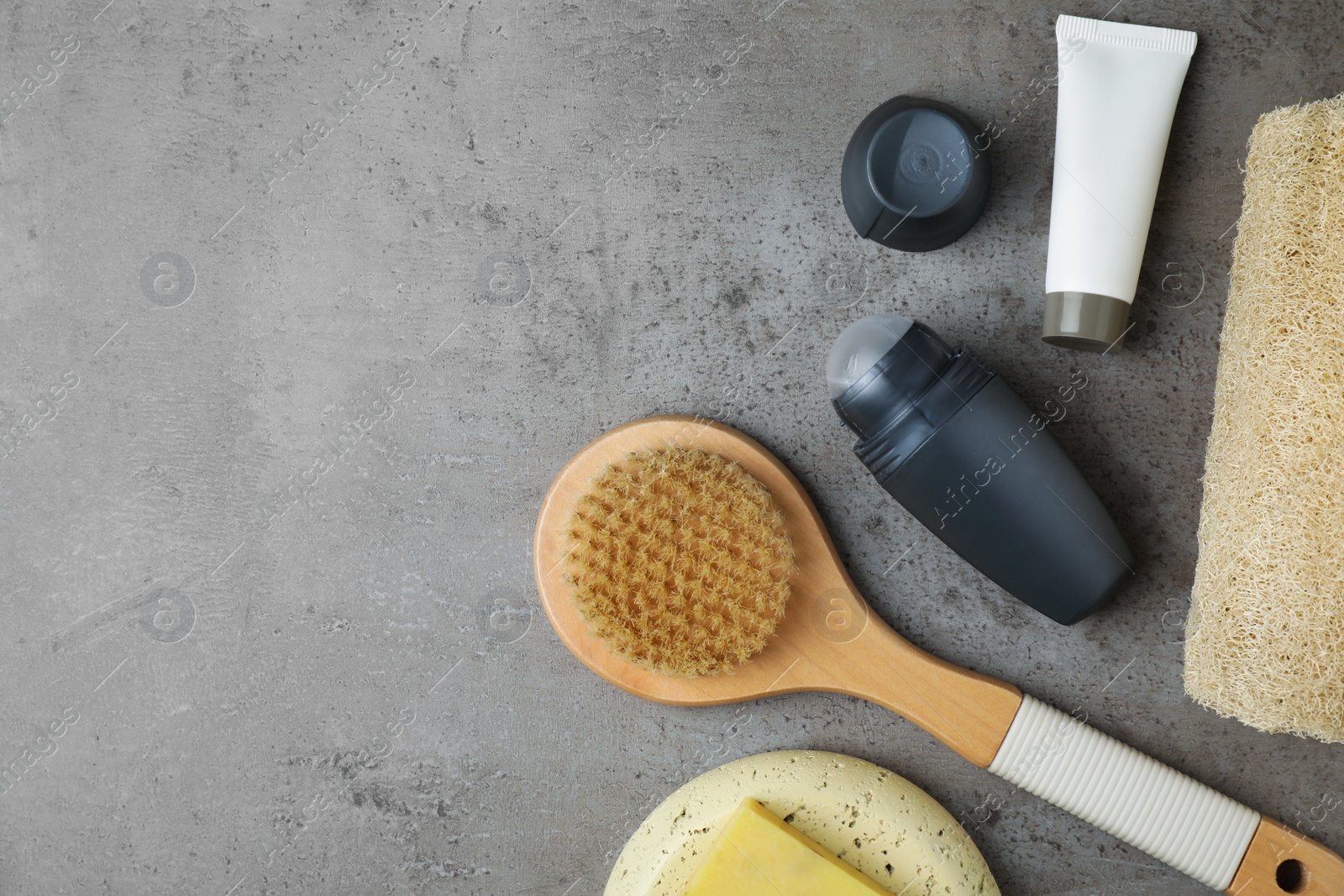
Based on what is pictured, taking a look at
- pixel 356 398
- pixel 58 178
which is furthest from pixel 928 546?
pixel 58 178

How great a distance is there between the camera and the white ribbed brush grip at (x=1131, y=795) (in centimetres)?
71

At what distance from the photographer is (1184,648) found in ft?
2.47

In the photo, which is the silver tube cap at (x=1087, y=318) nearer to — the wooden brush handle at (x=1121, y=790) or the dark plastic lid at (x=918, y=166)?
the dark plastic lid at (x=918, y=166)

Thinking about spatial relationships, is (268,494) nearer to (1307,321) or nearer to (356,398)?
(356,398)

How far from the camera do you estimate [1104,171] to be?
2.29 feet

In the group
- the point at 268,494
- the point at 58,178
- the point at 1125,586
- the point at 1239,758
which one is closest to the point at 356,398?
the point at 268,494

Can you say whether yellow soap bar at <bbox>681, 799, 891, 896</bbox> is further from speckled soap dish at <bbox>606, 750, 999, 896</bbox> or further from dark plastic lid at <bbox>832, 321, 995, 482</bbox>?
dark plastic lid at <bbox>832, 321, 995, 482</bbox>

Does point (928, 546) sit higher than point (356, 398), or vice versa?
point (356, 398)

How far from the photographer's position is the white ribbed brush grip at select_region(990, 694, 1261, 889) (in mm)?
711

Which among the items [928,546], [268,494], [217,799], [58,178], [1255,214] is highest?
[58,178]

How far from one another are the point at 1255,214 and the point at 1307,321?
0.12 metres

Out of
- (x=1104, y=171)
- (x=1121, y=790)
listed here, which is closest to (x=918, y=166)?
(x=1104, y=171)

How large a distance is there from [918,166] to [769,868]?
0.65 meters

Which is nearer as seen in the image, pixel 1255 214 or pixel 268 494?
pixel 1255 214
